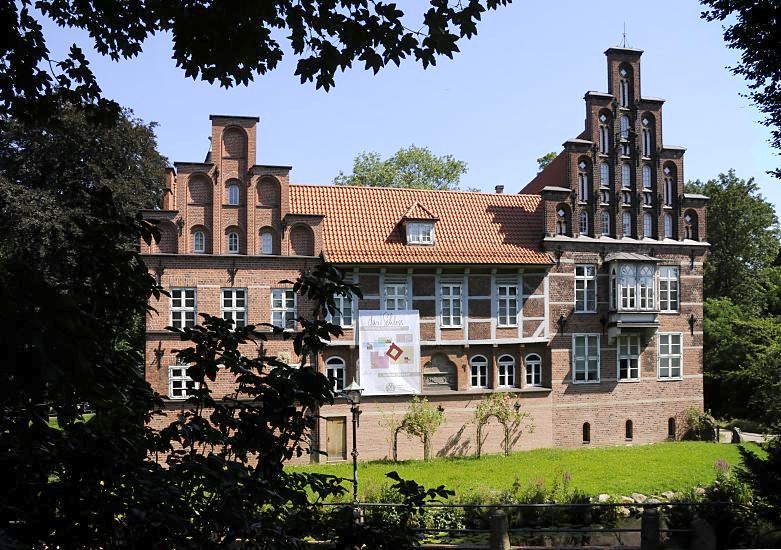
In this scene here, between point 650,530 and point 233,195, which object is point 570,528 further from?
point 233,195

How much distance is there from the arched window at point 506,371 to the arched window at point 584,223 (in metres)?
5.42

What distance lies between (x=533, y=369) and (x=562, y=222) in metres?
5.46

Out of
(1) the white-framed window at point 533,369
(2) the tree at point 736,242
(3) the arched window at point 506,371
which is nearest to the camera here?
(3) the arched window at point 506,371

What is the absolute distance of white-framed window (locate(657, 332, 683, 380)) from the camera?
86.7ft

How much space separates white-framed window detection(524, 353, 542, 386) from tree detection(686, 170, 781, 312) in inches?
708

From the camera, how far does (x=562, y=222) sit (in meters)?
25.9

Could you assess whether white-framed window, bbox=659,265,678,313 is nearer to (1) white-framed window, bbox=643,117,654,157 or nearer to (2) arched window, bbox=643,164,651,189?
(2) arched window, bbox=643,164,651,189

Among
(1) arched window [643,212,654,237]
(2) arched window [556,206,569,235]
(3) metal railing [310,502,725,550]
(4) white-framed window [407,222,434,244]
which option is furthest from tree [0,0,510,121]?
(1) arched window [643,212,654,237]

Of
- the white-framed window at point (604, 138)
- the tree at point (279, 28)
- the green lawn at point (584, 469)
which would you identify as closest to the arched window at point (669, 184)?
the white-framed window at point (604, 138)

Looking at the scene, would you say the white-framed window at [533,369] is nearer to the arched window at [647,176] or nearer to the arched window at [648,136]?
the arched window at [647,176]

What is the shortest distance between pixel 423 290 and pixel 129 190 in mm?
11387

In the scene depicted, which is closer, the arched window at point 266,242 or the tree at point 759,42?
the tree at point 759,42

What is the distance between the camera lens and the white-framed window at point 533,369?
25141 mm

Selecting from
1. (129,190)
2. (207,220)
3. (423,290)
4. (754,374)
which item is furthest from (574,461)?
(129,190)
